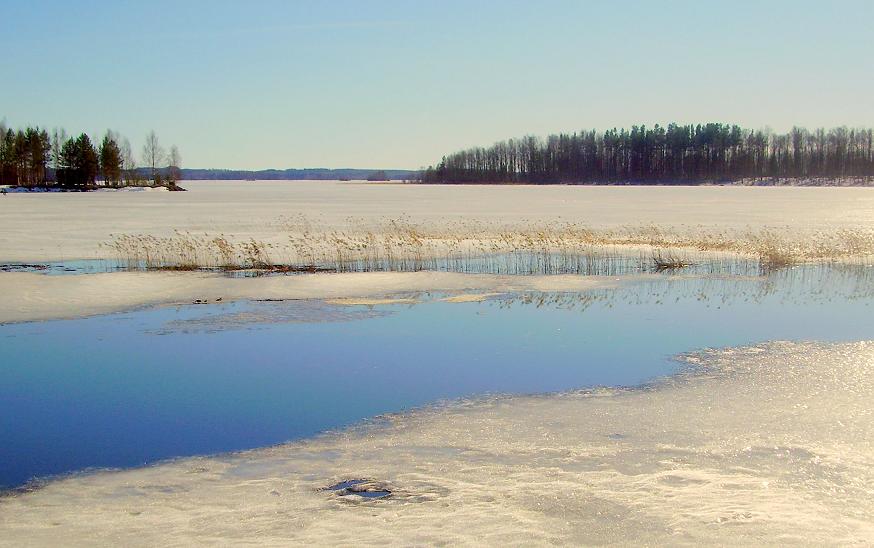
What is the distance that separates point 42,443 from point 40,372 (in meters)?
3.13

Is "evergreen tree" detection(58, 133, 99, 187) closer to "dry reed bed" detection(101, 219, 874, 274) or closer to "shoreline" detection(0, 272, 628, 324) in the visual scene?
"dry reed bed" detection(101, 219, 874, 274)

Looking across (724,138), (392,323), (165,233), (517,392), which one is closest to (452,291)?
(392,323)

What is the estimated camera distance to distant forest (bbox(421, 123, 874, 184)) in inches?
4968

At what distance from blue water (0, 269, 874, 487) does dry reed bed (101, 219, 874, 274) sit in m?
4.89

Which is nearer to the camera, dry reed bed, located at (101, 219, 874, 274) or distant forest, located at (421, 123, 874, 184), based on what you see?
dry reed bed, located at (101, 219, 874, 274)

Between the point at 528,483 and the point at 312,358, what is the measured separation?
Answer: 5446 mm

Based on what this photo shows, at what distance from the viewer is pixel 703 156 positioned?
131m

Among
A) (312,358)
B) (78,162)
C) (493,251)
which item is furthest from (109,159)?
(312,358)

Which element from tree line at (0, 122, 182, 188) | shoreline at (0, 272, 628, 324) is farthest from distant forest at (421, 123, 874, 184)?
shoreline at (0, 272, 628, 324)

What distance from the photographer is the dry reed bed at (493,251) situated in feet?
69.4

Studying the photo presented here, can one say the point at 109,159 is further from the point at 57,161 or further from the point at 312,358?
the point at 312,358

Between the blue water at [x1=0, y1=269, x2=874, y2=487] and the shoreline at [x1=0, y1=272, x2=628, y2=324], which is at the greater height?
the shoreline at [x1=0, y1=272, x2=628, y2=324]

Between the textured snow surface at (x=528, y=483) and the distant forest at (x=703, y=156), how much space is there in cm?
12411

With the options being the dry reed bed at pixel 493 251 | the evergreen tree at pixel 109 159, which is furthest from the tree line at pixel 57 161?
the dry reed bed at pixel 493 251
